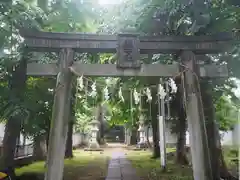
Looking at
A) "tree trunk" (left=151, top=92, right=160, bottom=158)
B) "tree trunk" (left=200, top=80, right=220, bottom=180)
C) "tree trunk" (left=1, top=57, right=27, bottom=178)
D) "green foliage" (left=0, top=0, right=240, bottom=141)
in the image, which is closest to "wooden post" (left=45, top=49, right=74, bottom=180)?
"green foliage" (left=0, top=0, right=240, bottom=141)

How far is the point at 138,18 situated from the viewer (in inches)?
241

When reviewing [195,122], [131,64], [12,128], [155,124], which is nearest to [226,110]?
[155,124]

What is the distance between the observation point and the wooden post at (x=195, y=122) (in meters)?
4.82

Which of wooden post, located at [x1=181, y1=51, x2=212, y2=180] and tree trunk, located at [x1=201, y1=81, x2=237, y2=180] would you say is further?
tree trunk, located at [x1=201, y1=81, x2=237, y2=180]

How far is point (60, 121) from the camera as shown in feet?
15.9

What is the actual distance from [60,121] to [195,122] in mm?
2816

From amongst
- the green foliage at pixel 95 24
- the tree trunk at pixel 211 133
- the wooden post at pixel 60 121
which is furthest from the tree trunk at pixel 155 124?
the wooden post at pixel 60 121

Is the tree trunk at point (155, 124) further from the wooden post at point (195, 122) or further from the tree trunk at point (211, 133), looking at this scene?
the wooden post at point (195, 122)

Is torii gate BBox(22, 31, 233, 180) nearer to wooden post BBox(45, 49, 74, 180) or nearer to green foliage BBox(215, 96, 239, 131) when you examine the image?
wooden post BBox(45, 49, 74, 180)

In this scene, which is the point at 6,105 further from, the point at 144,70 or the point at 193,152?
the point at 193,152

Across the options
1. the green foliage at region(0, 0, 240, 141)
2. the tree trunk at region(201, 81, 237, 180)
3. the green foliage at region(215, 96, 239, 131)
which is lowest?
the tree trunk at region(201, 81, 237, 180)

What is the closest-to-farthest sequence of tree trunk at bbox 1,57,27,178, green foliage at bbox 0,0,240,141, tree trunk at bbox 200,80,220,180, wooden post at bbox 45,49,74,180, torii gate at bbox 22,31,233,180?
1. wooden post at bbox 45,49,74,180
2. torii gate at bbox 22,31,233,180
3. green foliage at bbox 0,0,240,141
4. tree trunk at bbox 1,57,27,178
5. tree trunk at bbox 200,80,220,180

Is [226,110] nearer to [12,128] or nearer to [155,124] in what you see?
[155,124]

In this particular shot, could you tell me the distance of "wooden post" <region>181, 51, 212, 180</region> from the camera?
4820 mm
